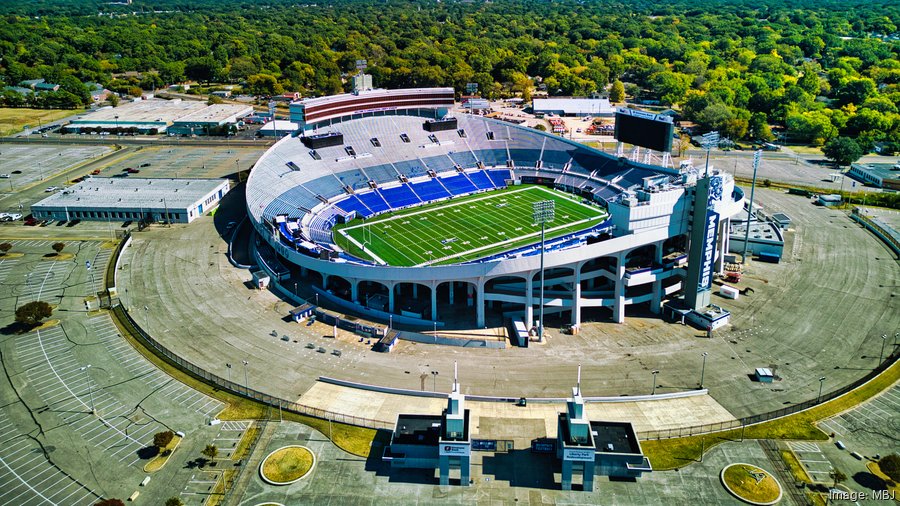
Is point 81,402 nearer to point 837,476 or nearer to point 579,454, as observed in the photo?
point 579,454

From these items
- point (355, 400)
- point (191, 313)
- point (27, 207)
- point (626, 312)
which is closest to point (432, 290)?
point (355, 400)

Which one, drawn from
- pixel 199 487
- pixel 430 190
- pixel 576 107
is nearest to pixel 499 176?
pixel 430 190

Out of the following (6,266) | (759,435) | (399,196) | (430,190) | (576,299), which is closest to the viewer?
(759,435)

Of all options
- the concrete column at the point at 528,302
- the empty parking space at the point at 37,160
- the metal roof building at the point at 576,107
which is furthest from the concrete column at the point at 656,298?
the metal roof building at the point at 576,107

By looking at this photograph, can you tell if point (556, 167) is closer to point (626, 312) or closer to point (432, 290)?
point (626, 312)

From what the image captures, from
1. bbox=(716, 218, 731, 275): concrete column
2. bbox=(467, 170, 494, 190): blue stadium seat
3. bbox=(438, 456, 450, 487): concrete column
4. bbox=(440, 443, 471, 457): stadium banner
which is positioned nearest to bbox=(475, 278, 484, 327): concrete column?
bbox=(440, 443, 471, 457): stadium banner

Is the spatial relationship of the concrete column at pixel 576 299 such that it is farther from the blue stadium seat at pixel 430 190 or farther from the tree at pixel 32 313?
the tree at pixel 32 313

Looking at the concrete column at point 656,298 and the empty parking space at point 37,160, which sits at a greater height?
the empty parking space at point 37,160
